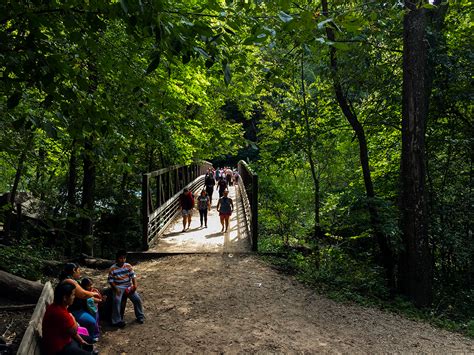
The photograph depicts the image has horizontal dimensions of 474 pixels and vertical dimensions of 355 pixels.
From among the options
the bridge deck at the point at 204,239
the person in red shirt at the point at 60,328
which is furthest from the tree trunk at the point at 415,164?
the person in red shirt at the point at 60,328

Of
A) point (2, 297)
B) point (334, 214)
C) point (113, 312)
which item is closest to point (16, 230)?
point (2, 297)

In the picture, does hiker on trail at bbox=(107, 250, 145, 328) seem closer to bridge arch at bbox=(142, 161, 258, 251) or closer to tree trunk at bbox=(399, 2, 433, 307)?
bridge arch at bbox=(142, 161, 258, 251)

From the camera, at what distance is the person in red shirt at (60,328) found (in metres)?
4.62

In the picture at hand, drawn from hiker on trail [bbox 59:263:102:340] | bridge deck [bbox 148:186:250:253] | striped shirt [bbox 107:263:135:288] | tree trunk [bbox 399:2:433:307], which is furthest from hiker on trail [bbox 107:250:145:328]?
tree trunk [bbox 399:2:433:307]

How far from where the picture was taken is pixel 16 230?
1203 centimetres

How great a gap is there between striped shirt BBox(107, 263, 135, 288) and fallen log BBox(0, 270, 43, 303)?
52.0 inches

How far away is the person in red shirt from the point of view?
462 centimetres

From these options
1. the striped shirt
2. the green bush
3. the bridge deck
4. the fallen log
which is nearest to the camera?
the fallen log

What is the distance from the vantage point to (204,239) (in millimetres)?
13711

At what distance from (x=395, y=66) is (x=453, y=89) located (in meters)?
1.67

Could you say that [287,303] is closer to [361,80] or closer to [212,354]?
[212,354]

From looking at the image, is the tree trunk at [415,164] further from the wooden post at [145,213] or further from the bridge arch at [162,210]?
the wooden post at [145,213]

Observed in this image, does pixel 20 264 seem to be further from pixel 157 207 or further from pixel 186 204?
pixel 186 204

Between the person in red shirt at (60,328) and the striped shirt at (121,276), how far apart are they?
2.01m
